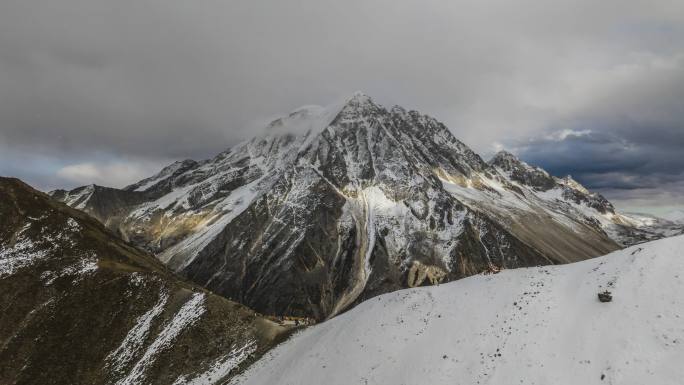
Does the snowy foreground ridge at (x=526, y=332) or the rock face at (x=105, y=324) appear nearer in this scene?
the snowy foreground ridge at (x=526, y=332)

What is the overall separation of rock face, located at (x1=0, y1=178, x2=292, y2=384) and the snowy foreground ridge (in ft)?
55.6

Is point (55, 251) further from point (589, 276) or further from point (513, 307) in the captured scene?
point (589, 276)

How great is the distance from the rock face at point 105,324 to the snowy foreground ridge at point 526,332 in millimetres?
16956

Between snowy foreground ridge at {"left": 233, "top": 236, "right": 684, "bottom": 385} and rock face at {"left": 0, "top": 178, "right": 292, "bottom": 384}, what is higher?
rock face at {"left": 0, "top": 178, "right": 292, "bottom": 384}

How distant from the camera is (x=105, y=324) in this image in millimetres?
63344

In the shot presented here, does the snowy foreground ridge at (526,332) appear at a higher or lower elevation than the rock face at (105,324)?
lower

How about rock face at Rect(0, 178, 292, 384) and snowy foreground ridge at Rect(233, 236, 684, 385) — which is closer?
snowy foreground ridge at Rect(233, 236, 684, 385)

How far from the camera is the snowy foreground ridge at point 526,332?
25266 mm

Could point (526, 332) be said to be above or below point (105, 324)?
below

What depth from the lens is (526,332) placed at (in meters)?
30.0

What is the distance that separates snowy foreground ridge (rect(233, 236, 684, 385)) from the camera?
25266mm

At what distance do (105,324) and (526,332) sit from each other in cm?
6117

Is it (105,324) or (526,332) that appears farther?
(105,324)

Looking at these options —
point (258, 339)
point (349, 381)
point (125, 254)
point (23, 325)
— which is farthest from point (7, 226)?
point (349, 381)
